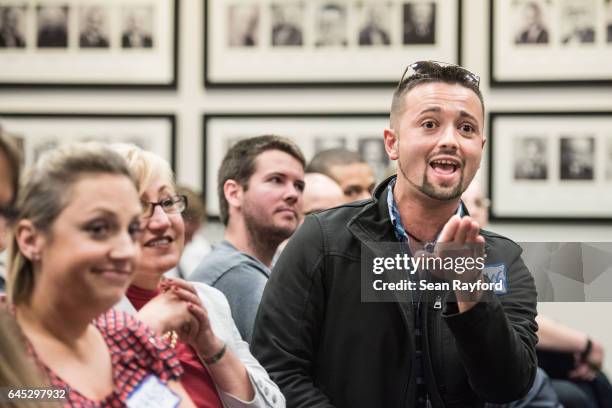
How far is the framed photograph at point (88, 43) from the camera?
4609 mm

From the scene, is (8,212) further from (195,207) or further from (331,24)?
(331,24)

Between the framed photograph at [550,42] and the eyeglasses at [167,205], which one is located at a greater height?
the framed photograph at [550,42]

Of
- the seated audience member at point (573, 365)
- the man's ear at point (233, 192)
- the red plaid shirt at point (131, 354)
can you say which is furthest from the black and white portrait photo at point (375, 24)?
the red plaid shirt at point (131, 354)

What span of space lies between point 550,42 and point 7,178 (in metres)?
3.54

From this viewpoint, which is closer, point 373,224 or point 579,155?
point 373,224

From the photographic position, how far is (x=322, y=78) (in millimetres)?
4520

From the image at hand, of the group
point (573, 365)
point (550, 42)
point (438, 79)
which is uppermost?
point (550, 42)

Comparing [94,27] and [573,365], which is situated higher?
[94,27]

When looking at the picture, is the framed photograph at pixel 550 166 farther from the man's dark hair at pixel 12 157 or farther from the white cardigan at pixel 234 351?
the man's dark hair at pixel 12 157

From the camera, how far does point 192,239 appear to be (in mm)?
4375

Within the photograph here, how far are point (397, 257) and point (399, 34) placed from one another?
8.63 ft

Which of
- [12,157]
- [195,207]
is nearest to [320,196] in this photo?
[195,207]

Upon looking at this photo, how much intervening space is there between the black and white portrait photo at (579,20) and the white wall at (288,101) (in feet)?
0.83

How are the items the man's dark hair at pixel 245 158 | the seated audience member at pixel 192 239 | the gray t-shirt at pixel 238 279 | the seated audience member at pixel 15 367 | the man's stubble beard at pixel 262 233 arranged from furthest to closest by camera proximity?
the seated audience member at pixel 192 239 < the man's dark hair at pixel 245 158 < the man's stubble beard at pixel 262 233 < the gray t-shirt at pixel 238 279 < the seated audience member at pixel 15 367
